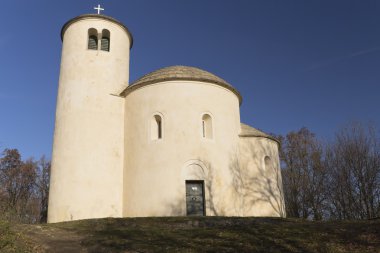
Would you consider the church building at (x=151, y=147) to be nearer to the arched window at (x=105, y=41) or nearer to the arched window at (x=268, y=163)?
the arched window at (x=268, y=163)

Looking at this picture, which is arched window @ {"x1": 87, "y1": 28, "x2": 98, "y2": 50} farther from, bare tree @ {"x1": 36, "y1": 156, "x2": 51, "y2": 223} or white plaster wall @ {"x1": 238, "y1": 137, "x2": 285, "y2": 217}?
bare tree @ {"x1": 36, "y1": 156, "x2": 51, "y2": 223}

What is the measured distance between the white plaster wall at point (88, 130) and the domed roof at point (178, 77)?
1.88 metres

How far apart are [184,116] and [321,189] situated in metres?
23.1

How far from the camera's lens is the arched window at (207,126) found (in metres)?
22.1

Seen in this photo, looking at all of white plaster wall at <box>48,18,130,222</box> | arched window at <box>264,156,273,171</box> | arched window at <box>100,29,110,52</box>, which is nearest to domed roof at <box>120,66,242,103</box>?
white plaster wall at <box>48,18,130,222</box>

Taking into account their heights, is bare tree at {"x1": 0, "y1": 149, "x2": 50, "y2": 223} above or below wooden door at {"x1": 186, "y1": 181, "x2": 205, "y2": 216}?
Answer: above

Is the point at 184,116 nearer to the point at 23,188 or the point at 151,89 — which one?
the point at 151,89

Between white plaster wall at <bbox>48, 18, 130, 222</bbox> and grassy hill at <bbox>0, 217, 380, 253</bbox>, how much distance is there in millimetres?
5935

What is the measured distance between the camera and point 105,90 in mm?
24172

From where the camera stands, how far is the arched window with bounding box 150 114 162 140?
72.0 ft

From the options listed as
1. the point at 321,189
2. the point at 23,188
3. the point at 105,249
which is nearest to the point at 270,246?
the point at 105,249

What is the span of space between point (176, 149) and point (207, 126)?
8.72 ft

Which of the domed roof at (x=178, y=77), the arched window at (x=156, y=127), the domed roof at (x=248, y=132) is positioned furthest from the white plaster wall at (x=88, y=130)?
the domed roof at (x=248, y=132)

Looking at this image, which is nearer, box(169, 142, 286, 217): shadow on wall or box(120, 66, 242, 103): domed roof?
box(169, 142, 286, 217): shadow on wall
